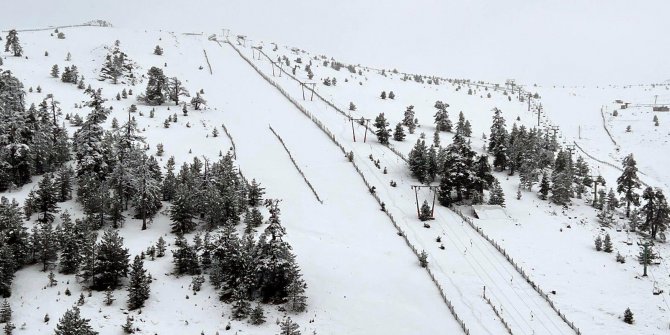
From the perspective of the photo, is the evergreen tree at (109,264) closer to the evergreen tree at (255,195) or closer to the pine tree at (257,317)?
the pine tree at (257,317)

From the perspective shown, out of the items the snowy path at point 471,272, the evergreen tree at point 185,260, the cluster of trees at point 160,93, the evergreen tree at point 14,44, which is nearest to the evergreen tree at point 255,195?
the evergreen tree at point 185,260

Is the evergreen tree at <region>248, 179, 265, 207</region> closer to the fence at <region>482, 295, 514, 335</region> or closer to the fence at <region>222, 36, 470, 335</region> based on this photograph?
the fence at <region>222, 36, 470, 335</region>

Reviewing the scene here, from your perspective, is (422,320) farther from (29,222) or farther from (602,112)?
→ (602,112)

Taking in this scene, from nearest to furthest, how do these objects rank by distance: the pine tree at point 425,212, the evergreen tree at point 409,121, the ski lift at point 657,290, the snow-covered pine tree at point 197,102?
the ski lift at point 657,290 → the pine tree at point 425,212 → the snow-covered pine tree at point 197,102 → the evergreen tree at point 409,121

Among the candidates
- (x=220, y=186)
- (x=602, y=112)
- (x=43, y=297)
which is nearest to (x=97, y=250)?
(x=43, y=297)

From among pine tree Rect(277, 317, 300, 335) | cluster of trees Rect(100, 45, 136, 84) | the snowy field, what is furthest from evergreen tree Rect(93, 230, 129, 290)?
cluster of trees Rect(100, 45, 136, 84)

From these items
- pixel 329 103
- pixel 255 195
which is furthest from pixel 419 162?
pixel 329 103

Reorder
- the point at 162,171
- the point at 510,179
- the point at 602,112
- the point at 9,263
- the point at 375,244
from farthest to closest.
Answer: the point at 602,112
the point at 510,179
the point at 162,171
the point at 375,244
the point at 9,263

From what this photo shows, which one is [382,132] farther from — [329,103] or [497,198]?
[329,103]
